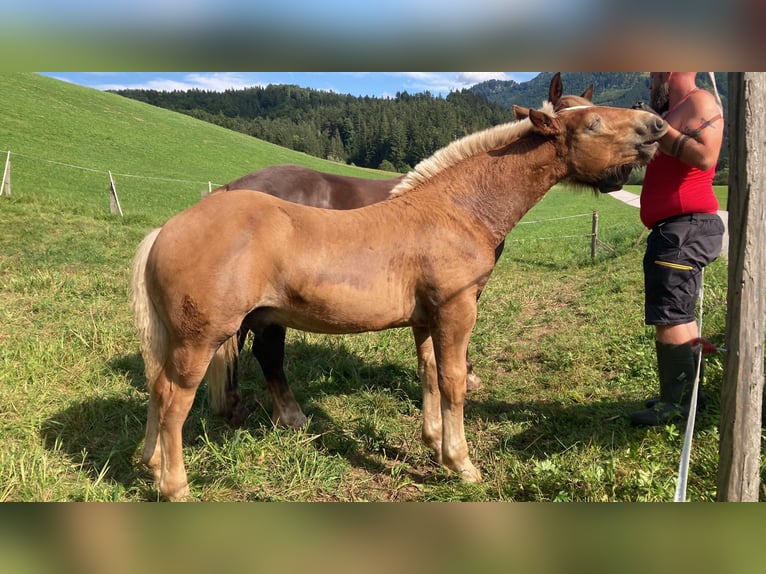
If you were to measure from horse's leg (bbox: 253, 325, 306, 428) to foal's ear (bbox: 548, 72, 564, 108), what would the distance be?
2719 mm

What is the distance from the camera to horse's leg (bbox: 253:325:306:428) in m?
4.02

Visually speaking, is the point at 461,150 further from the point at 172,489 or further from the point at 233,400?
the point at 172,489

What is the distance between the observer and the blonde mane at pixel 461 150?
3268 millimetres

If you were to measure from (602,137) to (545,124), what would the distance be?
1.16 ft

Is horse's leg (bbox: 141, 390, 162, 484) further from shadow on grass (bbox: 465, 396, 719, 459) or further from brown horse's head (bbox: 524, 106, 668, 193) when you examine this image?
brown horse's head (bbox: 524, 106, 668, 193)

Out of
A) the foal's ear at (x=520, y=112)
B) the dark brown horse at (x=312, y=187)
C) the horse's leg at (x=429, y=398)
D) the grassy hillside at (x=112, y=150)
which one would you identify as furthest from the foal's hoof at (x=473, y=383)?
the grassy hillside at (x=112, y=150)

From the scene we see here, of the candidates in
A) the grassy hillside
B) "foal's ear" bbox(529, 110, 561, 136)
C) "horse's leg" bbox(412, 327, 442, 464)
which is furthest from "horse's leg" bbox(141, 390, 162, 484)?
the grassy hillside

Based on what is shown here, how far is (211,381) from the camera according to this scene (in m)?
3.96

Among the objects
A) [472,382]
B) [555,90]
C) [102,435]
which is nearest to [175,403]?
[102,435]

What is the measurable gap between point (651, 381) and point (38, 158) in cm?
2756

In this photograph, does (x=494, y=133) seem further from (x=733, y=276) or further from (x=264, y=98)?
(x=264, y=98)

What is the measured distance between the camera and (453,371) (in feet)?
10.4

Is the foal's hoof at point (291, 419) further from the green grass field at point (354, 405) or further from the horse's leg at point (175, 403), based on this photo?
the horse's leg at point (175, 403)
